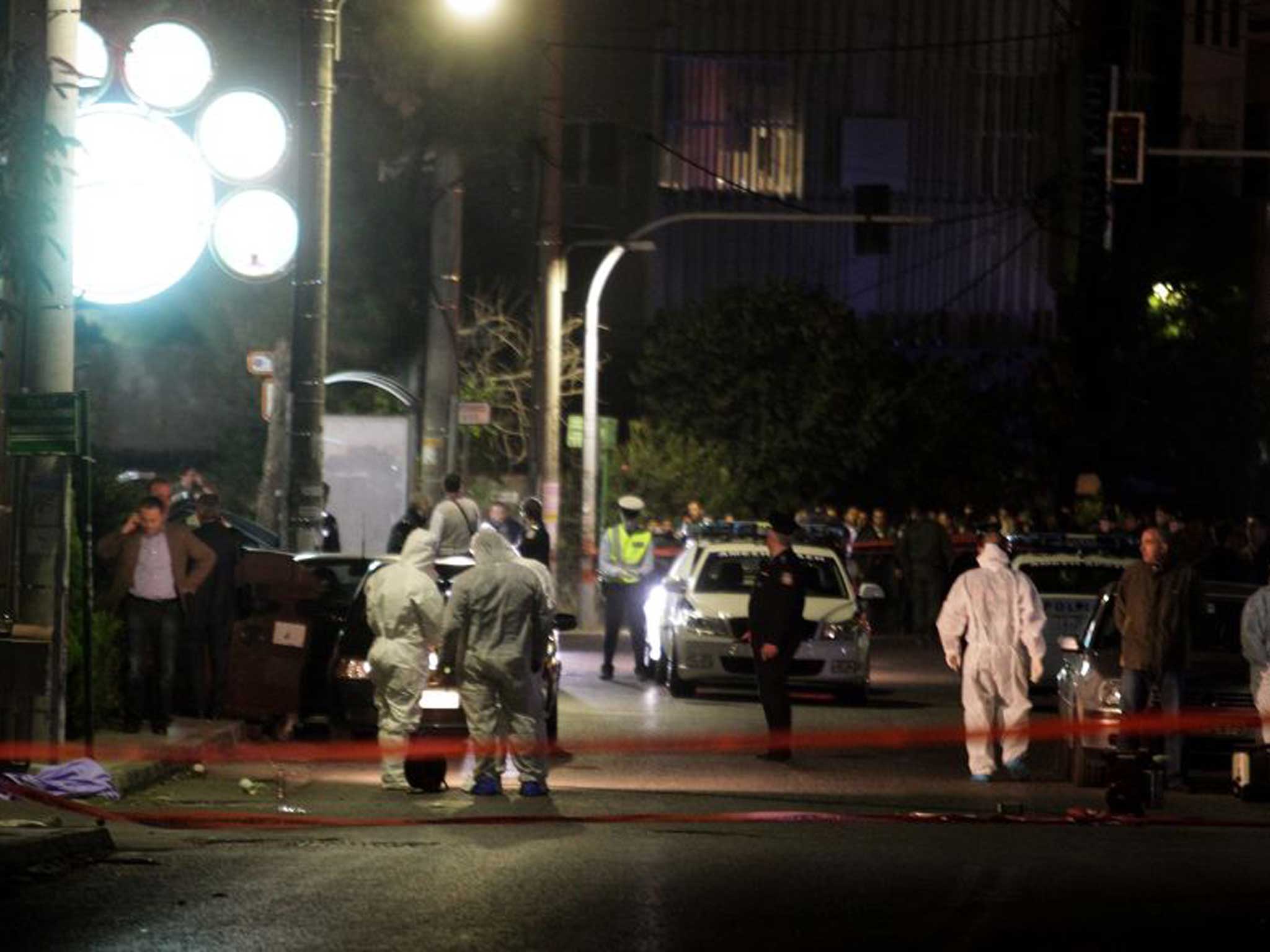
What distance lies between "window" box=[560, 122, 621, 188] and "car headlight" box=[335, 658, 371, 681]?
46.5m

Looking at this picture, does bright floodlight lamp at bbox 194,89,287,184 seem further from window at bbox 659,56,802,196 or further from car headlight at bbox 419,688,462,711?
window at bbox 659,56,802,196

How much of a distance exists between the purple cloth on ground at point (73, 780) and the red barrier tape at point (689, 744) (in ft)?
1.23

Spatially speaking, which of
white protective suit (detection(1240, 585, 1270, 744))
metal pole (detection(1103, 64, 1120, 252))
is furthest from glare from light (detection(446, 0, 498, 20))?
metal pole (detection(1103, 64, 1120, 252))

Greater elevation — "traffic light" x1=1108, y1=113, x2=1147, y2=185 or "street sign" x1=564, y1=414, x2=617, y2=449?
"traffic light" x1=1108, y1=113, x2=1147, y2=185

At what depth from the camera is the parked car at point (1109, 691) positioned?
17609 mm

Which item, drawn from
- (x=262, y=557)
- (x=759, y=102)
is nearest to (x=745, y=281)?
(x=759, y=102)

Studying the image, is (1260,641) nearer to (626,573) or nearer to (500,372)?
(626,573)

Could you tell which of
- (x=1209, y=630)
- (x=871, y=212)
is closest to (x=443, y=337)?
(x=871, y=212)

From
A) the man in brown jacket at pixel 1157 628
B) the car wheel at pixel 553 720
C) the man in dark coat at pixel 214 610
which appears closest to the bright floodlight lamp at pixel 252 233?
the man in dark coat at pixel 214 610

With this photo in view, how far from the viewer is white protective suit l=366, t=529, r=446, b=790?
53.1ft

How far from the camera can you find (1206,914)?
11.3 meters

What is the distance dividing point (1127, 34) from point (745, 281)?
1140 centimetres

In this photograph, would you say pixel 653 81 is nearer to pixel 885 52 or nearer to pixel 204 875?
pixel 885 52

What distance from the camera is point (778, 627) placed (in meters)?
19.2
